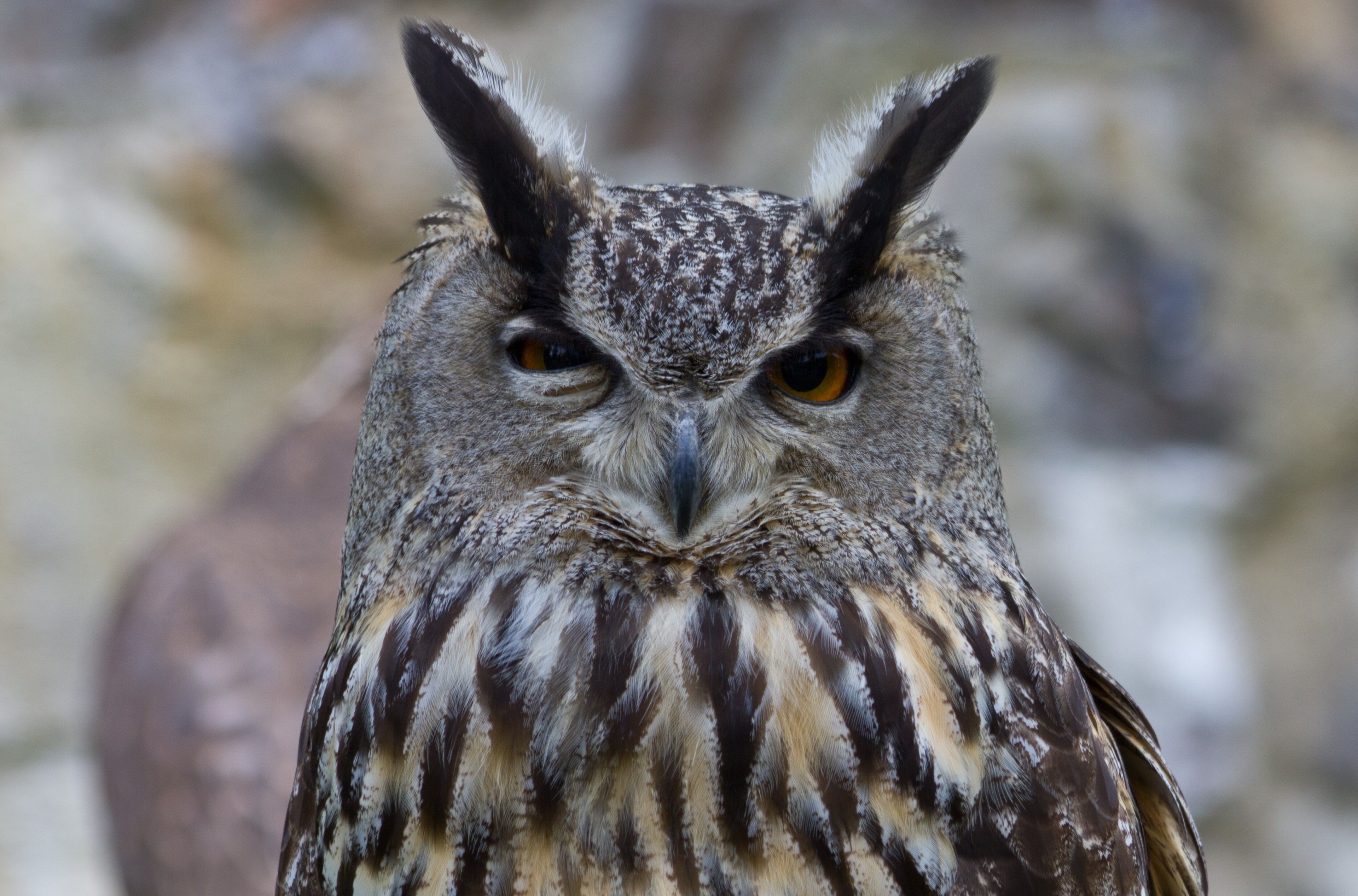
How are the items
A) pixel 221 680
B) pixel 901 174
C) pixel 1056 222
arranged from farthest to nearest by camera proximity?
pixel 1056 222, pixel 221 680, pixel 901 174

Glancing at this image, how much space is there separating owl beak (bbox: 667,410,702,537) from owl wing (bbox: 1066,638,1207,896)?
1.32 ft

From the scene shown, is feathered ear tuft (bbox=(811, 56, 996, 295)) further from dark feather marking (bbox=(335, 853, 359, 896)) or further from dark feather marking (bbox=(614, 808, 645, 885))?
dark feather marking (bbox=(335, 853, 359, 896))

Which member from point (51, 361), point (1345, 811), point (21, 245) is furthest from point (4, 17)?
point (1345, 811)

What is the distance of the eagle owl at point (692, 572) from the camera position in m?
0.94

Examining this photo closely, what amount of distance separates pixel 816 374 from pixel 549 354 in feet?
0.66

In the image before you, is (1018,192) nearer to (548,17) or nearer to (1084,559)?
(1084,559)

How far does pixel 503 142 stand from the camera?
101 centimetres

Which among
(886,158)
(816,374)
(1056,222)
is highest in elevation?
(1056,222)

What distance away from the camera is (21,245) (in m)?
3.15

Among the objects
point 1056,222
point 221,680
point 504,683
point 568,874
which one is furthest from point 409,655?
point 1056,222

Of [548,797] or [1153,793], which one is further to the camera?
[1153,793]

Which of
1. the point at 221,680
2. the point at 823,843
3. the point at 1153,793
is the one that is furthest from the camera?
the point at 221,680

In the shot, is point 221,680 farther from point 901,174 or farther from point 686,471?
point 901,174

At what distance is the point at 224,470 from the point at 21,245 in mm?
719
